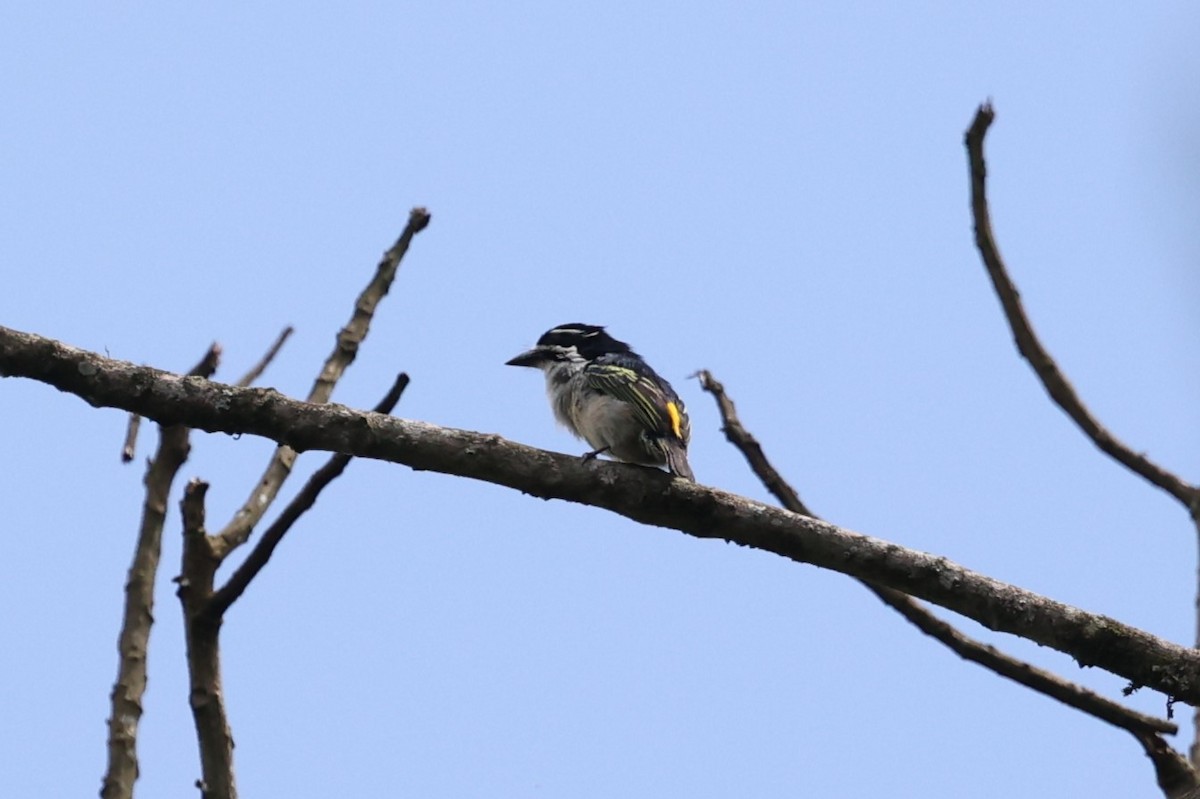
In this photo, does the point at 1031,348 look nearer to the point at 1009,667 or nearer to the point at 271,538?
the point at 1009,667

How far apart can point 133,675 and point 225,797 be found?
47 centimetres

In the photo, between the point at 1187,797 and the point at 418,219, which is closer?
the point at 1187,797

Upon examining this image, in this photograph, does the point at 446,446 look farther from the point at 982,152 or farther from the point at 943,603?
the point at 982,152

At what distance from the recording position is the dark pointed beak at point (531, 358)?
20.8 feet

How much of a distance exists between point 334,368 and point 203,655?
1538mm

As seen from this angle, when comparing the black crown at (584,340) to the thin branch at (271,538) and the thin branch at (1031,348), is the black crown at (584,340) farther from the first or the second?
the thin branch at (271,538)

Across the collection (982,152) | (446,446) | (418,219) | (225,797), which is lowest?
(225,797)

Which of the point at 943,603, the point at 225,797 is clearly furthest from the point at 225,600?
the point at 943,603

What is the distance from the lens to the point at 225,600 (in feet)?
13.3

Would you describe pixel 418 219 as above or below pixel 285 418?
above

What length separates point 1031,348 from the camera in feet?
18.2

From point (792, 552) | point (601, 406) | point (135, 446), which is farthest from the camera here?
point (601, 406)

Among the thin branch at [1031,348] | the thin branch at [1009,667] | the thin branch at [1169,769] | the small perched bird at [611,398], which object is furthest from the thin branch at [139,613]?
the thin branch at [1169,769]

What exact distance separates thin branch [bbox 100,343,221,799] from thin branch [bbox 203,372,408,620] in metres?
0.25
